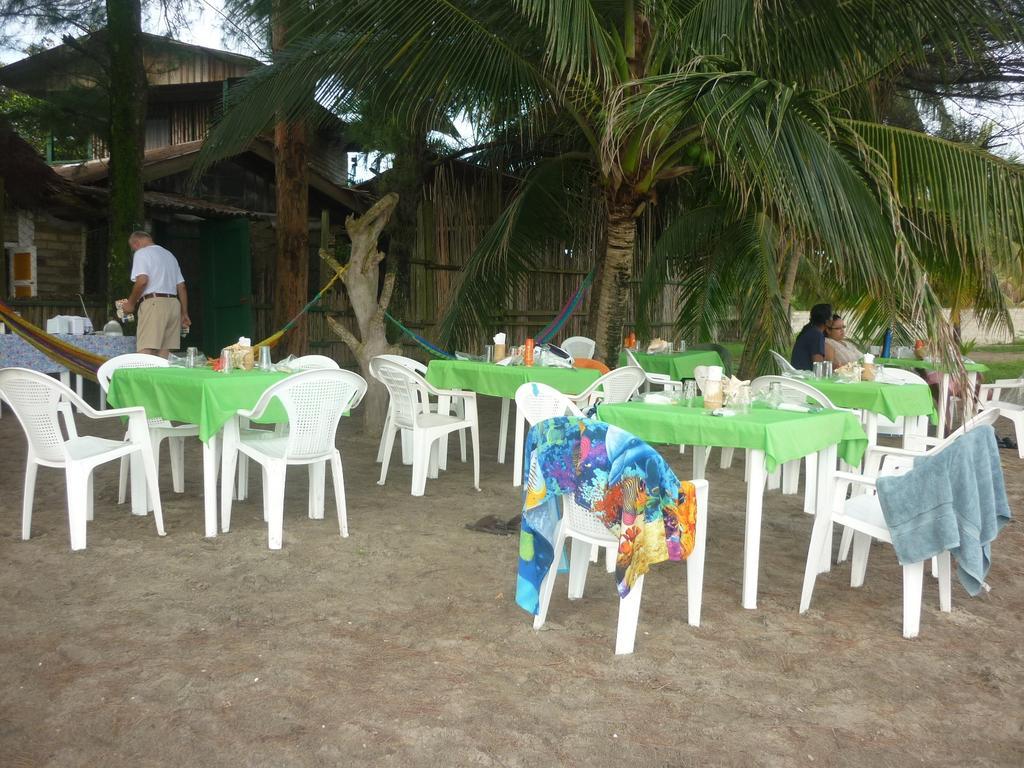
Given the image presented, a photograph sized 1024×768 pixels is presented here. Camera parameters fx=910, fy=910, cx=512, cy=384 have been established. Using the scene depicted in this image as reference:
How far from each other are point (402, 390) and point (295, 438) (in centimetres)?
139

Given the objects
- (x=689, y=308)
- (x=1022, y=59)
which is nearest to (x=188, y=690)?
(x=689, y=308)

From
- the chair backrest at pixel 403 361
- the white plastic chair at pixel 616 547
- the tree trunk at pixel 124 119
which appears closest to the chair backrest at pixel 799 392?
the white plastic chair at pixel 616 547

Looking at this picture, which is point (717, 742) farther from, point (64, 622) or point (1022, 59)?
point (1022, 59)

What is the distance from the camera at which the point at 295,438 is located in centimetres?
413

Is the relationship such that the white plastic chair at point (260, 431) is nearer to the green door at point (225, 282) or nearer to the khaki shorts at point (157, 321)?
the khaki shorts at point (157, 321)

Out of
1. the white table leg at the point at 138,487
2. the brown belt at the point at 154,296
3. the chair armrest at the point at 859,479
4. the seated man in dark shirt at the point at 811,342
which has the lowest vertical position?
the white table leg at the point at 138,487

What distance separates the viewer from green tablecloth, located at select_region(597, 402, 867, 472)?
135 inches

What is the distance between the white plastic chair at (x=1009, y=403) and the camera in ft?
23.1

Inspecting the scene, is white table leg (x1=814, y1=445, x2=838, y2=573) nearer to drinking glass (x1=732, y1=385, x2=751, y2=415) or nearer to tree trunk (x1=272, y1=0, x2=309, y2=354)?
drinking glass (x1=732, y1=385, x2=751, y2=415)

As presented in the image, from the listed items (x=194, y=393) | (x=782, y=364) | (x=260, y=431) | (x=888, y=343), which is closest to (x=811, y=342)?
(x=782, y=364)

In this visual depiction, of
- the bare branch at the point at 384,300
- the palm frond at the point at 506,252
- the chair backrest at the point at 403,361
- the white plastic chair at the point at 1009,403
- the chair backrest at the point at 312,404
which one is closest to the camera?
the chair backrest at the point at 312,404

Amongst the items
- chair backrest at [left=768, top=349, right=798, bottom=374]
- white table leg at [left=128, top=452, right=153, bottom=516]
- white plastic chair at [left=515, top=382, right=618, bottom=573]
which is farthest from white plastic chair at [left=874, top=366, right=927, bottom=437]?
white table leg at [left=128, top=452, right=153, bottom=516]

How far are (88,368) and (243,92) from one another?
7.58 feet

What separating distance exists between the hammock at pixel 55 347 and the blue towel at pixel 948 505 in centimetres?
548
